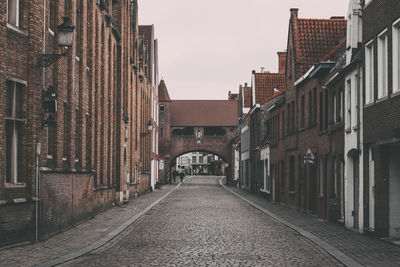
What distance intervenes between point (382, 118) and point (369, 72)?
1762mm

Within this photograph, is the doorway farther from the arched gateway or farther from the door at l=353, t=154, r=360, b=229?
the arched gateway

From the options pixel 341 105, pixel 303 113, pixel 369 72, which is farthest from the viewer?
pixel 303 113

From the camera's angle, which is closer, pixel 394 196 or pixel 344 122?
pixel 394 196

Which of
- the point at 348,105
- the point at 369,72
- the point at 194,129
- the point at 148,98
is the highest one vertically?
the point at 148,98

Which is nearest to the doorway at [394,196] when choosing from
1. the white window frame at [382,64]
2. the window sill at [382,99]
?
the window sill at [382,99]

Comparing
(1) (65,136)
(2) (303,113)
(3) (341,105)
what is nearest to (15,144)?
(1) (65,136)

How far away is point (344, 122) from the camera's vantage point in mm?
19172

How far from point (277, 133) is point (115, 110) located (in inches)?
372

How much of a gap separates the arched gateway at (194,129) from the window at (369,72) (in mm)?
59858

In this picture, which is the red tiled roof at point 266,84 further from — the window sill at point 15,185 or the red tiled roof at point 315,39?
the window sill at point 15,185

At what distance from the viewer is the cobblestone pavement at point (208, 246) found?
1138 cm

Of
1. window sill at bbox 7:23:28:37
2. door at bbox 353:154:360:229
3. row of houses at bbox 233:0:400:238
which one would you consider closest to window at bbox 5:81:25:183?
window sill at bbox 7:23:28:37

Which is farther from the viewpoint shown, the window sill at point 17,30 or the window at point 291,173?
the window at point 291,173

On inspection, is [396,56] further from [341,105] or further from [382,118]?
[341,105]
